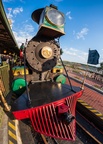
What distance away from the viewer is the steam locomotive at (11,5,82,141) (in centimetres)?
324

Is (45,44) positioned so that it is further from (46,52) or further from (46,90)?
(46,90)

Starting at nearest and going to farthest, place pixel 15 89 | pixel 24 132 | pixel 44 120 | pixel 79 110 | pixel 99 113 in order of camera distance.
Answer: pixel 44 120 → pixel 24 132 → pixel 15 89 → pixel 99 113 → pixel 79 110

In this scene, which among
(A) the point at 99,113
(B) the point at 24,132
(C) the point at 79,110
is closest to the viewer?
(B) the point at 24,132

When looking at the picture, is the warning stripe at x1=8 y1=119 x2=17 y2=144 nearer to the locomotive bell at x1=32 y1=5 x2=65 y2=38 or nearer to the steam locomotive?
the steam locomotive

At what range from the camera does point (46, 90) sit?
4.23 meters

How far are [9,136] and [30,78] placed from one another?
2.45 metres

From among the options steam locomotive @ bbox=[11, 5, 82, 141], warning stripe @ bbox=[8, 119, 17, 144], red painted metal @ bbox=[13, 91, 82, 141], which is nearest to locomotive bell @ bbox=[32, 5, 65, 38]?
steam locomotive @ bbox=[11, 5, 82, 141]

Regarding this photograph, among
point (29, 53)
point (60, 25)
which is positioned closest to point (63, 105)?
point (29, 53)

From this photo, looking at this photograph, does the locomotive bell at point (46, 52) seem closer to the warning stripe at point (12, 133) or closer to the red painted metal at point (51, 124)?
the red painted metal at point (51, 124)

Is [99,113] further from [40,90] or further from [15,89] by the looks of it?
[15,89]

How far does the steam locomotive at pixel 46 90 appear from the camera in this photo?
324cm

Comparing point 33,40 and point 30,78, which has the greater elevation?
point 33,40

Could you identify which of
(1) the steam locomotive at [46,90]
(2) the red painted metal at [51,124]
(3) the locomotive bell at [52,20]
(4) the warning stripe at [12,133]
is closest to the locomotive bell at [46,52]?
(1) the steam locomotive at [46,90]

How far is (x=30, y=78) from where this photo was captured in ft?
17.3
